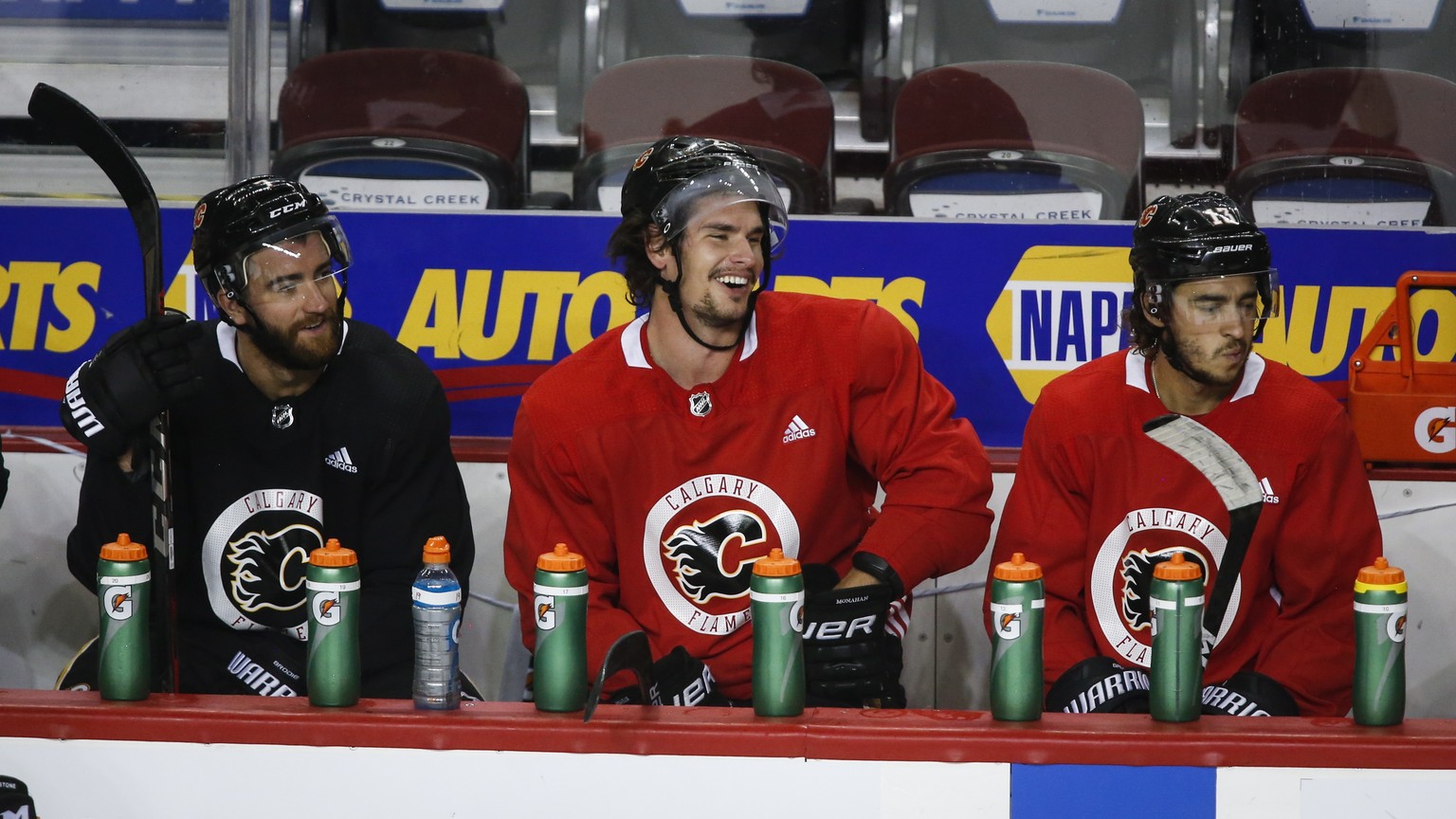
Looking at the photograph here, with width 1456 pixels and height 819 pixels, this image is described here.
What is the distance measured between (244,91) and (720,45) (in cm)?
109

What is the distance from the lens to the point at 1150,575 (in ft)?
7.63

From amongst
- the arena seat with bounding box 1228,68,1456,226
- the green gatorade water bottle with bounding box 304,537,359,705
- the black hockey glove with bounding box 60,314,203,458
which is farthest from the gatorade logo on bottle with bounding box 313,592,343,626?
the arena seat with bounding box 1228,68,1456,226

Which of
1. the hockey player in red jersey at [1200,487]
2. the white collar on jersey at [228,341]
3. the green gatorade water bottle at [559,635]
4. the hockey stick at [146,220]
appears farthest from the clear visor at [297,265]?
the hockey player in red jersey at [1200,487]

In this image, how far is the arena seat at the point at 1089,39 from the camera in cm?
351

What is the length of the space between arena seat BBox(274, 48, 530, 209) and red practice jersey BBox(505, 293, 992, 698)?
1.02 m

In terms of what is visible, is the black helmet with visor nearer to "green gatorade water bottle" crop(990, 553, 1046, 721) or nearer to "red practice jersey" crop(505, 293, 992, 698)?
"red practice jersey" crop(505, 293, 992, 698)

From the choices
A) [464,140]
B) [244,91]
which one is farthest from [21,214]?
[464,140]

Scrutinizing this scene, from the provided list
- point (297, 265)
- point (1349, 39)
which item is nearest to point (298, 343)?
point (297, 265)

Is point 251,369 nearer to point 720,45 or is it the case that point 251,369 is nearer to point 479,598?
point 479,598

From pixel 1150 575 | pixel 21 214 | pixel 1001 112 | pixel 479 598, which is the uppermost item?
pixel 1001 112

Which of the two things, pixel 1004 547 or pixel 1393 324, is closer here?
pixel 1004 547

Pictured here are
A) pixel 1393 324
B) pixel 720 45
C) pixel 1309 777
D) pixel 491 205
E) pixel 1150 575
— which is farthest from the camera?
pixel 720 45

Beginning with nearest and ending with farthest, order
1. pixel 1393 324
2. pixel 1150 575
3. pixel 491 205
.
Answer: pixel 1150 575 < pixel 1393 324 < pixel 491 205

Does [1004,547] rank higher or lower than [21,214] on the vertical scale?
lower
